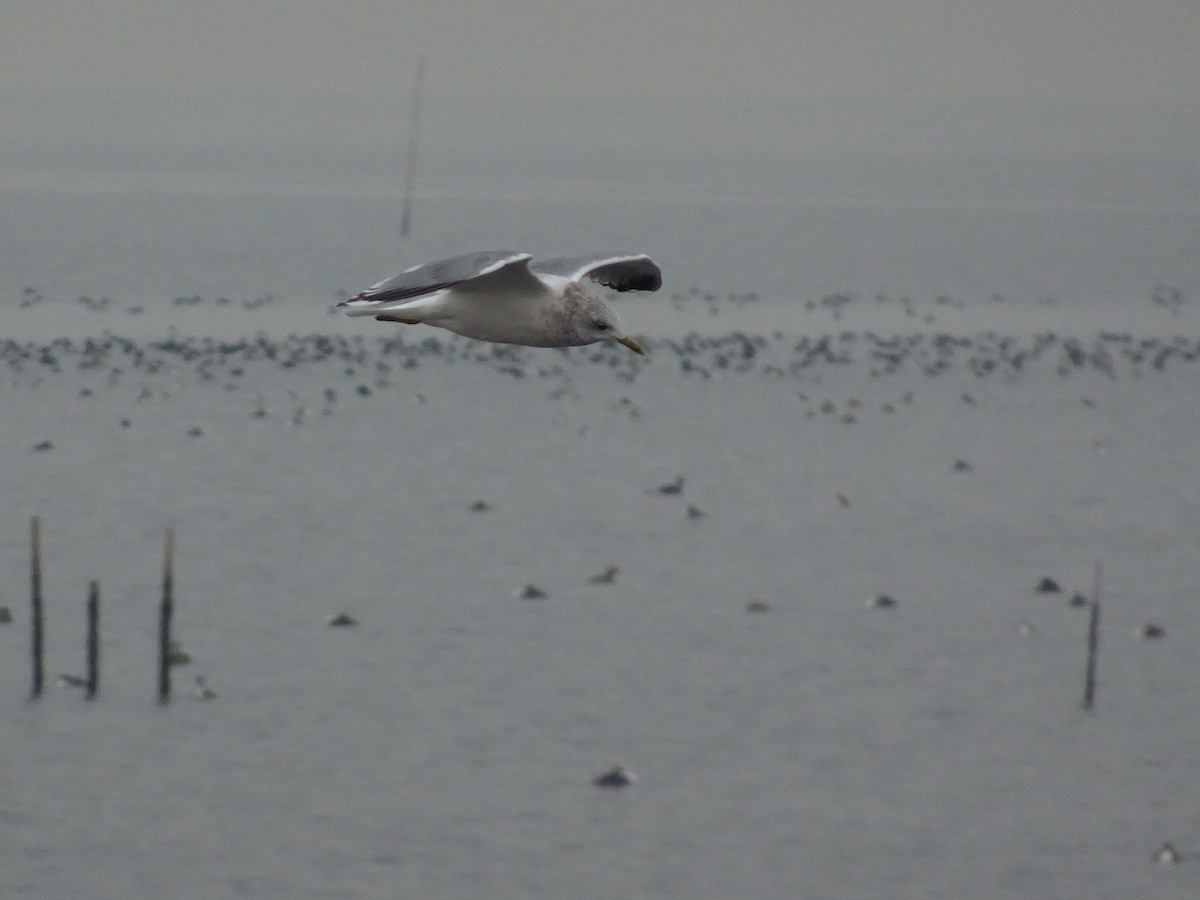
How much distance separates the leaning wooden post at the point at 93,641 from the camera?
5381 cm

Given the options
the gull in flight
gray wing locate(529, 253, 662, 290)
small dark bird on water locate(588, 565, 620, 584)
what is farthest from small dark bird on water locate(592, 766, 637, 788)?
the gull in flight

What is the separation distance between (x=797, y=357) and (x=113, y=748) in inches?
2392

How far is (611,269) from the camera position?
2059 centimetres

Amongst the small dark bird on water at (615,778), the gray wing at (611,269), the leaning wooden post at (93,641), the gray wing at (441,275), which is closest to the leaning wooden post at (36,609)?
the leaning wooden post at (93,641)

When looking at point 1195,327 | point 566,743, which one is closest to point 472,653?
point 566,743

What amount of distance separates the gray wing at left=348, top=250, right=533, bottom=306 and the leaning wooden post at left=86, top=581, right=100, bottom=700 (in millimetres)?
37300

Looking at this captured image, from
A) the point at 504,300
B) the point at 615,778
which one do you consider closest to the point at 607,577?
the point at 615,778

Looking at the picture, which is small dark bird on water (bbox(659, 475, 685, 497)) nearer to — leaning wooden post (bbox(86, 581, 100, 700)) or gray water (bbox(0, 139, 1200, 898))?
gray water (bbox(0, 139, 1200, 898))

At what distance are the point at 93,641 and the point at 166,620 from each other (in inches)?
92.3

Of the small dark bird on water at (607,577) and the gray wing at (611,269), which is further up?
the gray wing at (611,269)

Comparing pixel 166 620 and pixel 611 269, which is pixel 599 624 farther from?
pixel 611 269

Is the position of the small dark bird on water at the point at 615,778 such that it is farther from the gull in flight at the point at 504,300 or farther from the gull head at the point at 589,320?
the gull head at the point at 589,320

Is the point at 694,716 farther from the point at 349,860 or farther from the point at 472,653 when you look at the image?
the point at 349,860

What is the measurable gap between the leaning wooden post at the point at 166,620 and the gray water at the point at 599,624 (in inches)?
28.4
